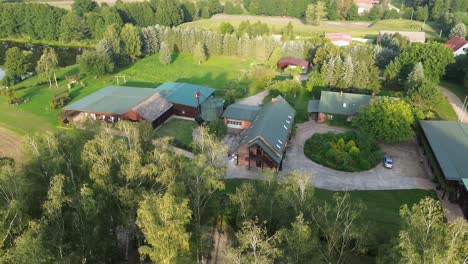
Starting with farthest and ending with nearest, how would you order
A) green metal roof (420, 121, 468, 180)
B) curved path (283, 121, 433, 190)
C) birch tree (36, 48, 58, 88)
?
birch tree (36, 48, 58, 88)
curved path (283, 121, 433, 190)
green metal roof (420, 121, 468, 180)

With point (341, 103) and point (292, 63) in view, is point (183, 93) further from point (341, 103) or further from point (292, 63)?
point (292, 63)

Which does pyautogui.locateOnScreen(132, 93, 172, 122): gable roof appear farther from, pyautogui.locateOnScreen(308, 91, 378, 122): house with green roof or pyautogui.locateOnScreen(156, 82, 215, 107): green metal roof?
pyautogui.locateOnScreen(308, 91, 378, 122): house with green roof

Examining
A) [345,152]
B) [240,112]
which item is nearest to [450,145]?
[345,152]

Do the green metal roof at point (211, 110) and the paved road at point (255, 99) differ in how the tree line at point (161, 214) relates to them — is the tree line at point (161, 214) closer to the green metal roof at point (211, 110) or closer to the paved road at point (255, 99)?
the green metal roof at point (211, 110)

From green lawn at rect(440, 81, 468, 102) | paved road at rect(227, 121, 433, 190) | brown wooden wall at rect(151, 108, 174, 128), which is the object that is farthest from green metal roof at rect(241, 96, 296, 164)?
green lawn at rect(440, 81, 468, 102)

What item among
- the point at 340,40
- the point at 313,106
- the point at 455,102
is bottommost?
the point at 455,102

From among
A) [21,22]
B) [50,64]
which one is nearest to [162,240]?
[50,64]

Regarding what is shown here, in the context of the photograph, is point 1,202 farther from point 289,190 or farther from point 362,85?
point 362,85
